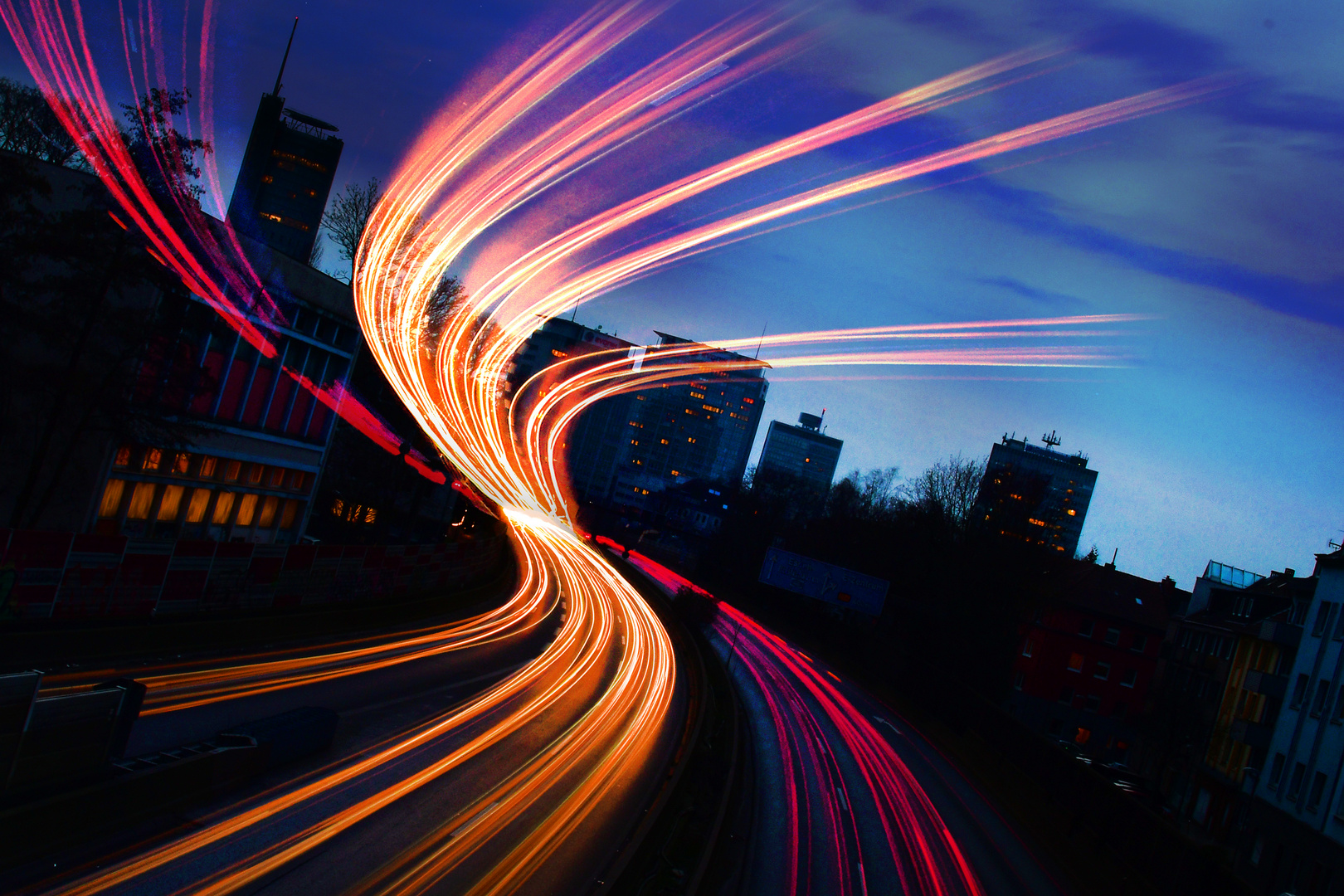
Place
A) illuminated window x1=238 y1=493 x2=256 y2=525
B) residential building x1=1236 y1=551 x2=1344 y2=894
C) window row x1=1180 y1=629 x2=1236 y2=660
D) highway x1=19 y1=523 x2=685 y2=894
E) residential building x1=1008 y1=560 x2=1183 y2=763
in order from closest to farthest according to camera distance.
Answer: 1. highway x1=19 y1=523 x2=685 y2=894
2. residential building x1=1236 y1=551 x2=1344 y2=894
3. illuminated window x1=238 y1=493 x2=256 y2=525
4. window row x1=1180 y1=629 x2=1236 y2=660
5. residential building x1=1008 y1=560 x2=1183 y2=763

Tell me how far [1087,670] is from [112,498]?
57199 millimetres

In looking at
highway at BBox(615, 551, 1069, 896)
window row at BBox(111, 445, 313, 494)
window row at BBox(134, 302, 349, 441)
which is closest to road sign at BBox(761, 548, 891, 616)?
highway at BBox(615, 551, 1069, 896)

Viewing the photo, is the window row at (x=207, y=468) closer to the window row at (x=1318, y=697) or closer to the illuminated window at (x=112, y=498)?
the illuminated window at (x=112, y=498)

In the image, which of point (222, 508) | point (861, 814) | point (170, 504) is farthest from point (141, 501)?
point (861, 814)

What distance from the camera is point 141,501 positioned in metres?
30.4

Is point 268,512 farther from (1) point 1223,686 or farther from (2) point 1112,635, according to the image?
(2) point 1112,635

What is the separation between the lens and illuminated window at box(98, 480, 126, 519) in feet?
94.3

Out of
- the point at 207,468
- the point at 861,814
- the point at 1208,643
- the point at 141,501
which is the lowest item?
the point at 861,814

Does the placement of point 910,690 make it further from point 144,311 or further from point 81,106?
point 81,106

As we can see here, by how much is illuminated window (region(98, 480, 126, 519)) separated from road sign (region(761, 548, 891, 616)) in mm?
28158

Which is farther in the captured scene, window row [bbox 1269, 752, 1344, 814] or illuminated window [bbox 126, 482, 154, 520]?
window row [bbox 1269, 752, 1344, 814]

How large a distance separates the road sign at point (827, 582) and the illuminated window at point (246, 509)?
77.4 ft

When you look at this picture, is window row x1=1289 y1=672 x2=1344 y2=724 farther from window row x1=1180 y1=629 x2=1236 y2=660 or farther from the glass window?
the glass window

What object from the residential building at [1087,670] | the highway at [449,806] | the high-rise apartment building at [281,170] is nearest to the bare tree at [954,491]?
the residential building at [1087,670]
